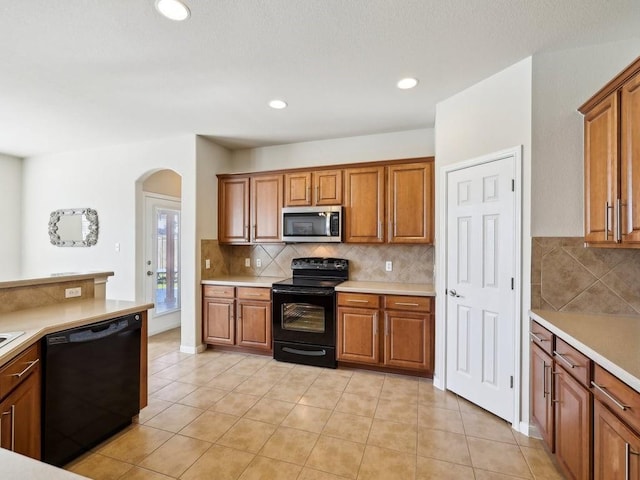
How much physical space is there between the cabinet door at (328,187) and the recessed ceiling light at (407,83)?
47.2 inches

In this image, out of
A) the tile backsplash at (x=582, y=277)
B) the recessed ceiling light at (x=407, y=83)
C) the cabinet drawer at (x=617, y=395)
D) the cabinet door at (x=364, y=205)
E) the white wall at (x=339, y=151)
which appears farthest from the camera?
the white wall at (x=339, y=151)

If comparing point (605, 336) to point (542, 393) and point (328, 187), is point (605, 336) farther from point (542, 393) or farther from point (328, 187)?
point (328, 187)

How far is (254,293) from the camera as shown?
12.1 feet

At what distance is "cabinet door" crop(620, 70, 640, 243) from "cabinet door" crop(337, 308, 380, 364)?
2043mm

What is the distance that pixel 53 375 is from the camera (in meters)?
1.78

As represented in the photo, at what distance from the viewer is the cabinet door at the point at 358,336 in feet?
10.6

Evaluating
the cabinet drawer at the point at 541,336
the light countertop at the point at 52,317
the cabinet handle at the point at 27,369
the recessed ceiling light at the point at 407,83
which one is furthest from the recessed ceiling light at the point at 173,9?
the cabinet drawer at the point at 541,336

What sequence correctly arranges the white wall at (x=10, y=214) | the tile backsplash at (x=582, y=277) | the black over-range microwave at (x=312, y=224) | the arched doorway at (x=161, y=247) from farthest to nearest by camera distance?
the white wall at (x=10, y=214)
the arched doorway at (x=161, y=247)
the black over-range microwave at (x=312, y=224)
the tile backsplash at (x=582, y=277)

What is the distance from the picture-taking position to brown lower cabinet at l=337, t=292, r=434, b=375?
3.07 metres

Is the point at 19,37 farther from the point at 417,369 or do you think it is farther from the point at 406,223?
the point at 417,369

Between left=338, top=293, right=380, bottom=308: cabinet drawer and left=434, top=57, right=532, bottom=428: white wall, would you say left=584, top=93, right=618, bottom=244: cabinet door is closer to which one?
left=434, top=57, right=532, bottom=428: white wall

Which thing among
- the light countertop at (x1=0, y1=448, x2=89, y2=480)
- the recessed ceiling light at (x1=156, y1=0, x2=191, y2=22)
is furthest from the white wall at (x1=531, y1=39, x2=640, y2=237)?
the light countertop at (x1=0, y1=448, x2=89, y2=480)

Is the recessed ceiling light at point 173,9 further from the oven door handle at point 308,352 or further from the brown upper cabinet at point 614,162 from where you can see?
the oven door handle at point 308,352

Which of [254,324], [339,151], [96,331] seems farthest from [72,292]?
[339,151]
